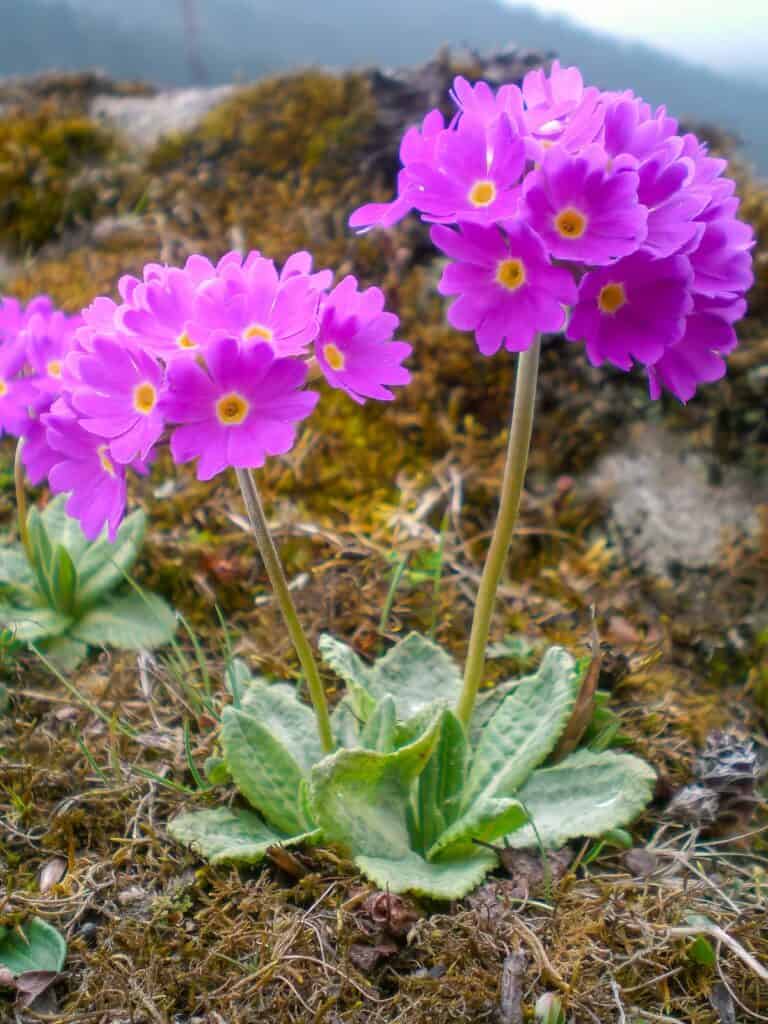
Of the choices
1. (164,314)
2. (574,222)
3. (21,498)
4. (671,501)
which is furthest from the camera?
(671,501)

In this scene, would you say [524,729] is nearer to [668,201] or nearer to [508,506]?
[508,506]

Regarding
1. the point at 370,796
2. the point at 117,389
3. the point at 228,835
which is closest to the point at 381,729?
the point at 370,796

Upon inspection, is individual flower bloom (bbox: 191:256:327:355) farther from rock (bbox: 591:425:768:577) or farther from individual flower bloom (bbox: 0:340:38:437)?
rock (bbox: 591:425:768:577)

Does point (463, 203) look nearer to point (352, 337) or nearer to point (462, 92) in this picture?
point (462, 92)

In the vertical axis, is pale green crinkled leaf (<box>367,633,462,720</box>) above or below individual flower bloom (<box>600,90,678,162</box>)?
below

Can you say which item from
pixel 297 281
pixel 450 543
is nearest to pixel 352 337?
pixel 297 281

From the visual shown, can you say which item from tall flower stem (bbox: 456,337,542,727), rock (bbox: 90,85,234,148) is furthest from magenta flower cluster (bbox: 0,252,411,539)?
rock (bbox: 90,85,234,148)

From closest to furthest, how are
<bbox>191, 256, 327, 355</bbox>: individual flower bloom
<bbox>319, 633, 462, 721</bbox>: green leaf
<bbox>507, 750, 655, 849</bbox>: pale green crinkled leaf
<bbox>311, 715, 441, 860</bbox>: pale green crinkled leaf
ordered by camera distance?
<bbox>191, 256, 327, 355</bbox>: individual flower bloom
<bbox>311, 715, 441, 860</bbox>: pale green crinkled leaf
<bbox>507, 750, 655, 849</bbox>: pale green crinkled leaf
<bbox>319, 633, 462, 721</bbox>: green leaf
